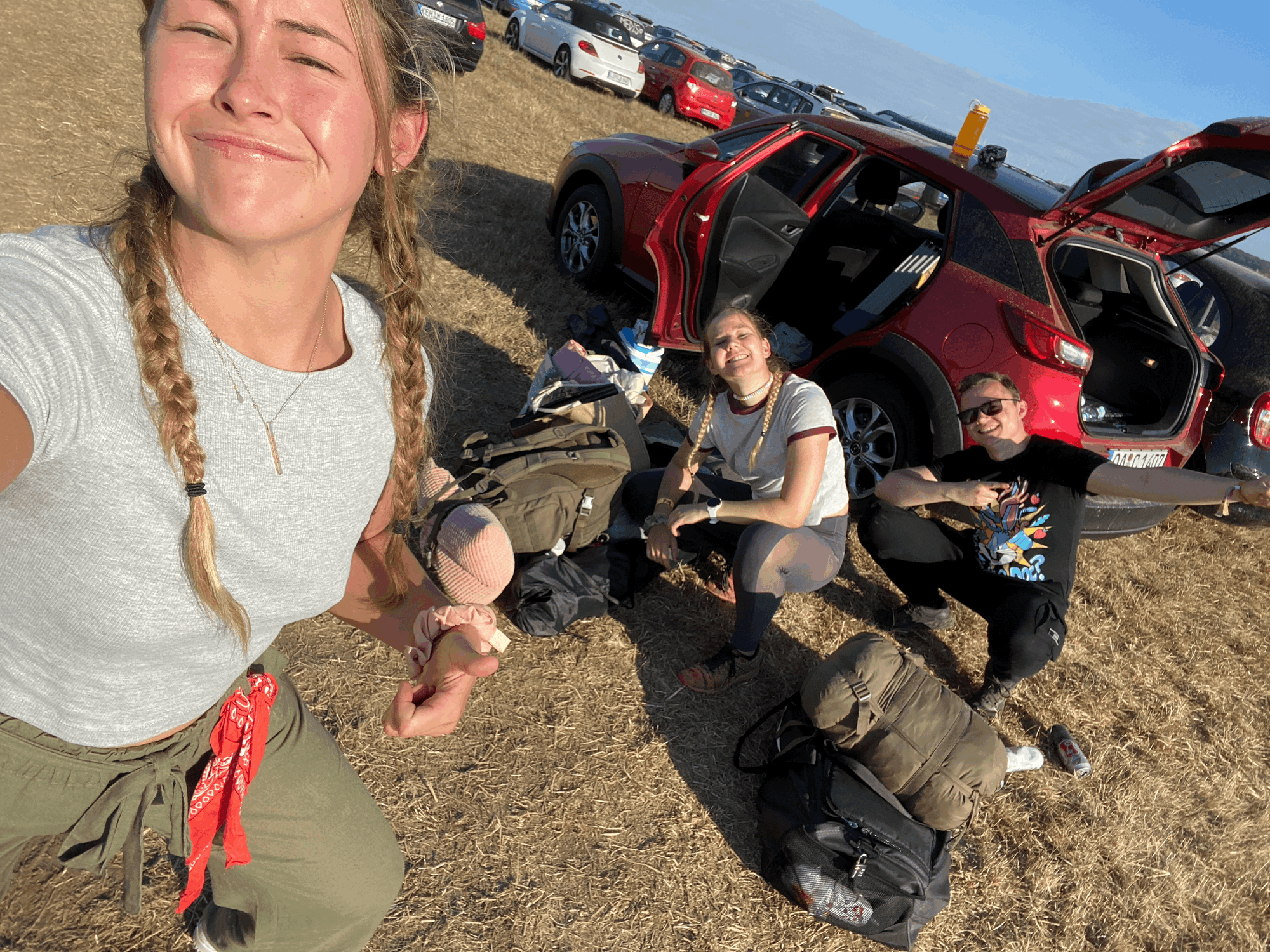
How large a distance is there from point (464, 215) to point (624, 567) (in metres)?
4.72

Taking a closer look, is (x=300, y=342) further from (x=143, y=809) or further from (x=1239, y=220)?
(x=1239, y=220)

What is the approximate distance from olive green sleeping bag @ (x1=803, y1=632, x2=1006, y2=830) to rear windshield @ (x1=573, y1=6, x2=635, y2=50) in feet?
49.3

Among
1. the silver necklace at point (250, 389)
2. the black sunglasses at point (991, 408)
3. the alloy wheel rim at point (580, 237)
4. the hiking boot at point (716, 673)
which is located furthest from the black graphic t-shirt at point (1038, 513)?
the alloy wheel rim at point (580, 237)

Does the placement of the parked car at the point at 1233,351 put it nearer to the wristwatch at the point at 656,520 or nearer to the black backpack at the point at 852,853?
the black backpack at the point at 852,853

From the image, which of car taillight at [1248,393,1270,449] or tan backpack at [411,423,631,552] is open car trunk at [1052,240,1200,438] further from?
tan backpack at [411,423,631,552]

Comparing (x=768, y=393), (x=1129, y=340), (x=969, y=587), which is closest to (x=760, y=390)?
(x=768, y=393)

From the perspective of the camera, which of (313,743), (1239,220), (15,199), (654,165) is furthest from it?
(654,165)

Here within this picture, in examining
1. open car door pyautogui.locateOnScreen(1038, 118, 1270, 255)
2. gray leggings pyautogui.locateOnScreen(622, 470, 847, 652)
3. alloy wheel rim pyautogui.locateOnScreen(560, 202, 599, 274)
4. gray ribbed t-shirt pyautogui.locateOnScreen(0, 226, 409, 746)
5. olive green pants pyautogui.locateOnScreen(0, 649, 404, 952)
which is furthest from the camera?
alloy wheel rim pyautogui.locateOnScreen(560, 202, 599, 274)

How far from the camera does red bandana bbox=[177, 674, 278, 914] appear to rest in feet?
4.45

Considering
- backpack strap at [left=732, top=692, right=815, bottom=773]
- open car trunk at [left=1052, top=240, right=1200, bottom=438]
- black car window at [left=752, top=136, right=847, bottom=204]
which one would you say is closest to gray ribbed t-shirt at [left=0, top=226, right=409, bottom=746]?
backpack strap at [left=732, top=692, right=815, bottom=773]

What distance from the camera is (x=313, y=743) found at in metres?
→ 1.54

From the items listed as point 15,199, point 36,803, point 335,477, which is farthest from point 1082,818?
point 15,199

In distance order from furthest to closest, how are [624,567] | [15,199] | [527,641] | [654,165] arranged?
[654,165], [15,199], [624,567], [527,641]

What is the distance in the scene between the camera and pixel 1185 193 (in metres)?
3.81
